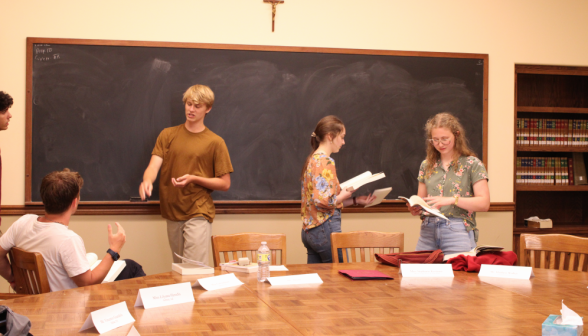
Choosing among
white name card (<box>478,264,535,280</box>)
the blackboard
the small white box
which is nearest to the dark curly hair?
the blackboard

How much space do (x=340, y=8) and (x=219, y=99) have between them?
53.7 inches

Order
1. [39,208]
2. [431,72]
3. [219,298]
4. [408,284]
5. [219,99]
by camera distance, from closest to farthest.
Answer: [219,298] → [408,284] → [39,208] → [219,99] → [431,72]

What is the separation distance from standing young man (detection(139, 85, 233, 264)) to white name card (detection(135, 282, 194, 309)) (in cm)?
169

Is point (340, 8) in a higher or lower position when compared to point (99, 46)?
higher

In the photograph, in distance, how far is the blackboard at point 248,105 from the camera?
4.11 metres

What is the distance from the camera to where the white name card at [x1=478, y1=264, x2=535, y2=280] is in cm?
244

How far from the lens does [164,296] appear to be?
74.4 inches

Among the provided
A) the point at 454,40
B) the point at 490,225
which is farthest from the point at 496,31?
the point at 490,225

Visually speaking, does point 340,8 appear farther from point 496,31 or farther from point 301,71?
point 496,31

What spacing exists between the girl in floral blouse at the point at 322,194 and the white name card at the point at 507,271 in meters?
1.04

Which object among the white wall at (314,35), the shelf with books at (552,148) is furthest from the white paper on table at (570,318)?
the shelf with books at (552,148)

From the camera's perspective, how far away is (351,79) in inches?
178

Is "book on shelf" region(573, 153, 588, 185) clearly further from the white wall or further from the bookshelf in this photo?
the white wall

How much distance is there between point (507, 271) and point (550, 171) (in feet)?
10.4
